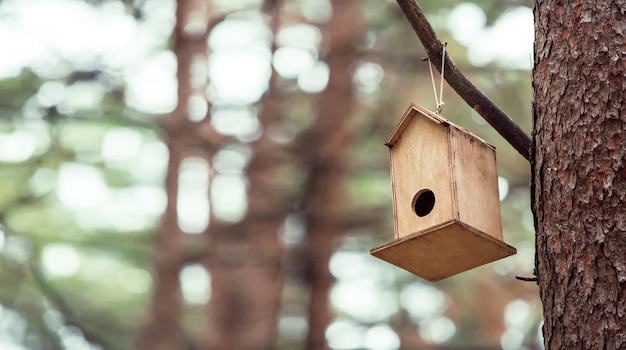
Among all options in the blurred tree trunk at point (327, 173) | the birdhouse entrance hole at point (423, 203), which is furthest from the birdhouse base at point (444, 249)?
the blurred tree trunk at point (327, 173)

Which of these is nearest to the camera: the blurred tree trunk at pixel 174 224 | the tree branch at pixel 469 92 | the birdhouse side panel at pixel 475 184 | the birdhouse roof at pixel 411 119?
the tree branch at pixel 469 92

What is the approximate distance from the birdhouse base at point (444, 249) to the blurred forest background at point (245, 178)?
15.6 ft

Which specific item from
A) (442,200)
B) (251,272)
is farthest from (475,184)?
(251,272)

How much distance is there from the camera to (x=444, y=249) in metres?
2.90

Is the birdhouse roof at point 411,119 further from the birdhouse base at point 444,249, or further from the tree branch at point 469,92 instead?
the birdhouse base at point 444,249

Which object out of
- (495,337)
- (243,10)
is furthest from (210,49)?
(495,337)

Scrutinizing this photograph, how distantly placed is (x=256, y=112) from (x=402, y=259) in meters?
5.87

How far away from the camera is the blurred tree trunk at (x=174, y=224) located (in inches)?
305

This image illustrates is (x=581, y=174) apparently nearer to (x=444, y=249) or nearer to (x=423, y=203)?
(x=444, y=249)

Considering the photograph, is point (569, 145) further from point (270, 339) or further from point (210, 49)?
point (210, 49)

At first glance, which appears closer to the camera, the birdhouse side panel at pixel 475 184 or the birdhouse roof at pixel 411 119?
the birdhouse side panel at pixel 475 184

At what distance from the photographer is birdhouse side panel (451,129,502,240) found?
281cm

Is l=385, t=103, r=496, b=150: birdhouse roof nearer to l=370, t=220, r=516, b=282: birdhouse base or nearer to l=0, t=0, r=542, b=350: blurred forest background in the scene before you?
l=370, t=220, r=516, b=282: birdhouse base

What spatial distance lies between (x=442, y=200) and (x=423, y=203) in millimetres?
208
